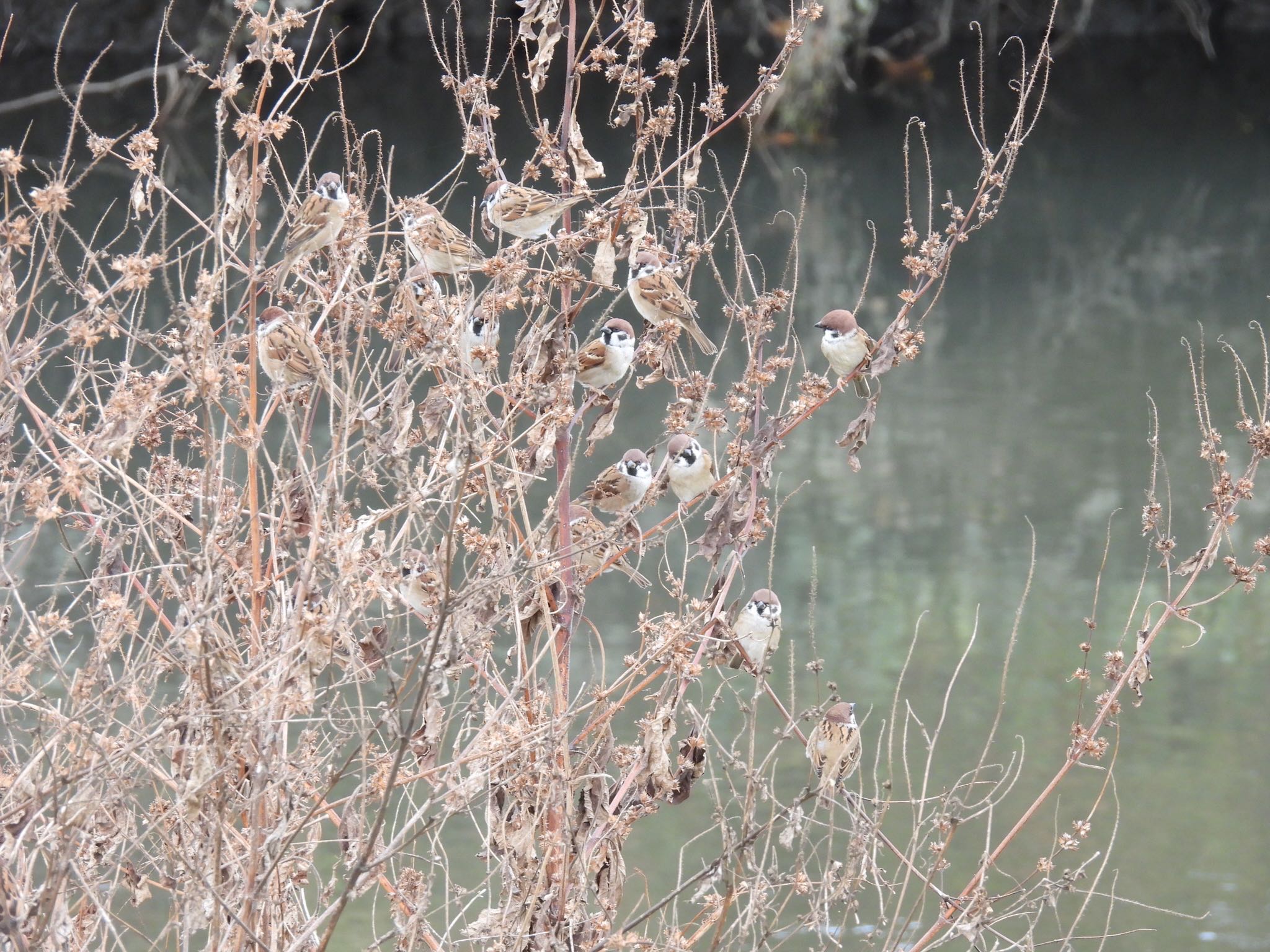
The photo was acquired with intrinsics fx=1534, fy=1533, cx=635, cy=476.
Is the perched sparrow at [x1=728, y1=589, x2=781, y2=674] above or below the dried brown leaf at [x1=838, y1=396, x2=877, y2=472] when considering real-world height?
below

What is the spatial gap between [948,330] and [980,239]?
131 inches

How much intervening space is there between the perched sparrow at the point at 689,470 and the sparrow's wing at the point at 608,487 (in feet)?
0.46

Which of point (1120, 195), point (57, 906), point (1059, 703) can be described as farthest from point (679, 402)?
point (1120, 195)

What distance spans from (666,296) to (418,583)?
2.45ft

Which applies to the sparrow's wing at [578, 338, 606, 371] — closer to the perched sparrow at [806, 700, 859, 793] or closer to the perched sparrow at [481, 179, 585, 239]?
the perched sparrow at [481, 179, 585, 239]

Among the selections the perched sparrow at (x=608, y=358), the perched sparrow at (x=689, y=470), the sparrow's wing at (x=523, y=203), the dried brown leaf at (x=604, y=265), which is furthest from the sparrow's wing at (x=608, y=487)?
the dried brown leaf at (x=604, y=265)

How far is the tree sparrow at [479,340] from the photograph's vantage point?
229 cm

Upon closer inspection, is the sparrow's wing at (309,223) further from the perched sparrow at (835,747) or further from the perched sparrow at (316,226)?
the perched sparrow at (835,747)

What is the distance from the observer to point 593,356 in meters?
2.83

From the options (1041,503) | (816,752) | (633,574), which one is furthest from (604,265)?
(1041,503)

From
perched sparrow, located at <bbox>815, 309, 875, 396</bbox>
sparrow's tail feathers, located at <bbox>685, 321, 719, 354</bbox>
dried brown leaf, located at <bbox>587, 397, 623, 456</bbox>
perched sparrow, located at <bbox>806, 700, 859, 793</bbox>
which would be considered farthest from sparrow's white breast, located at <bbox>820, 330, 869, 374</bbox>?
perched sparrow, located at <bbox>806, 700, 859, 793</bbox>

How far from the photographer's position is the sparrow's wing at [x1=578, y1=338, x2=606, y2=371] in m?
2.81

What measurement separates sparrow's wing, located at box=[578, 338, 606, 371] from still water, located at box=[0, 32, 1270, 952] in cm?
46

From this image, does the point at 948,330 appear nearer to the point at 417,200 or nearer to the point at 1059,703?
the point at 1059,703
